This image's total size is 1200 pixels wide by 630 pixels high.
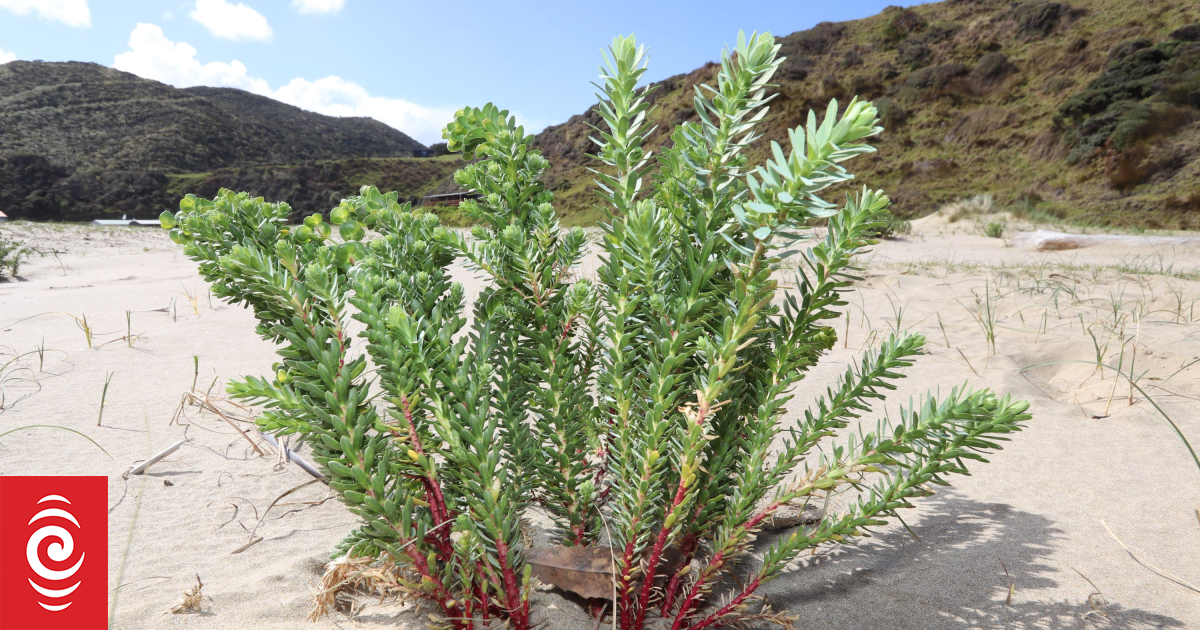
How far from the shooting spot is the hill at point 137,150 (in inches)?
1483

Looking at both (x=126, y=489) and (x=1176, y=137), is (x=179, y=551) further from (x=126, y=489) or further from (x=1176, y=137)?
(x=1176, y=137)

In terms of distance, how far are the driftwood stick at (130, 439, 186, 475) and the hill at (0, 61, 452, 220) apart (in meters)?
34.3

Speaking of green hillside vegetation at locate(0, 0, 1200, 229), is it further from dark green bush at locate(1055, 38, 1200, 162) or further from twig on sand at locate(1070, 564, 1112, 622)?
twig on sand at locate(1070, 564, 1112, 622)

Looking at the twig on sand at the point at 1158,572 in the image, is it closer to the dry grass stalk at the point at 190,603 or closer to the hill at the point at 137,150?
the dry grass stalk at the point at 190,603

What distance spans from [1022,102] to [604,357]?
25845mm

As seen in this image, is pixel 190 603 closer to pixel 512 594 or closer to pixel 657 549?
pixel 512 594

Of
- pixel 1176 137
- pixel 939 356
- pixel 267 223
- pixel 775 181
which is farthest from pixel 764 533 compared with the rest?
pixel 1176 137

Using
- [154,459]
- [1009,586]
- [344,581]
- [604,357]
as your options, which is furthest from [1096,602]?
[154,459]

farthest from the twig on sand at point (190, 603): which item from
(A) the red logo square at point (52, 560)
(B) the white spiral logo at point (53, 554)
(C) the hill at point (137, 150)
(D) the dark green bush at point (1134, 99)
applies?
(C) the hill at point (137, 150)

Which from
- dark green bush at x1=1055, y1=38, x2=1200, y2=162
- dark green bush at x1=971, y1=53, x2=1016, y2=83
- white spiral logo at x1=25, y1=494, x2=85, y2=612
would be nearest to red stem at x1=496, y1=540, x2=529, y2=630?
white spiral logo at x1=25, y1=494, x2=85, y2=612

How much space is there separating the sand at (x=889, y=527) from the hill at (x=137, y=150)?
33550mm

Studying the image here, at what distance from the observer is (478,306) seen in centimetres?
131

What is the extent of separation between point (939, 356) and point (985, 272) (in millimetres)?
3845

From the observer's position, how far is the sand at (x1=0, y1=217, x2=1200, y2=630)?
53.9 inches
